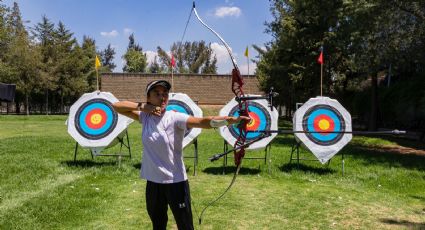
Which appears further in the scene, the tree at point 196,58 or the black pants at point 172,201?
the tree at point 196,58

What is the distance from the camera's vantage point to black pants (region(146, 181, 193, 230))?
3.09 m

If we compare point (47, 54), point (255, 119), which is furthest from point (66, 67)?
point (255, 119)

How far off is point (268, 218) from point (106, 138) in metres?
4.09

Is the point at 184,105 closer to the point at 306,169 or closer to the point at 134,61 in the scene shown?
the point at 306,169

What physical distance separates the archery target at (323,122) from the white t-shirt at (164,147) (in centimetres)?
502

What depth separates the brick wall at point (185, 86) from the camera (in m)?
36.3

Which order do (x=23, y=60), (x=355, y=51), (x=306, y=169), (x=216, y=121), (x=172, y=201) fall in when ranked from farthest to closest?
(x=23, y=60) < (x=355, y=51) < (x=306, y=169) < (x=172, y=201) < (x=216, y=121)

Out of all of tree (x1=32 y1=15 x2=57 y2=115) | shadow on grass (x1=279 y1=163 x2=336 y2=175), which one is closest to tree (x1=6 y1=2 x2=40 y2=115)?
tree (x1=32 y1=15 x2=57 y2=115)

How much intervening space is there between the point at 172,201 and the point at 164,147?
0.40 meters

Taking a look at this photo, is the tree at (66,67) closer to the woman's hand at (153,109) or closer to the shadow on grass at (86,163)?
the shadow on grass at (86,163)

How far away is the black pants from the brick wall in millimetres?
32773

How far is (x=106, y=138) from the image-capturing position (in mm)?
7914

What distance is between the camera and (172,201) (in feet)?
10.2

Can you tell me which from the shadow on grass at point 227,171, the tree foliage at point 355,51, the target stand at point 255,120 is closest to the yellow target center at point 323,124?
the target stand at point 255,120
